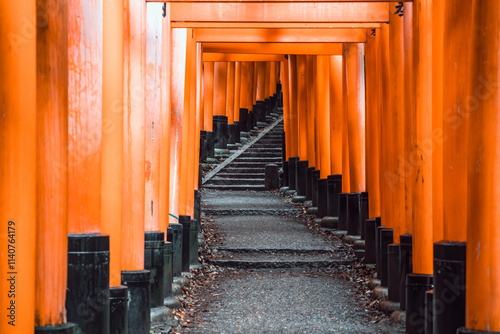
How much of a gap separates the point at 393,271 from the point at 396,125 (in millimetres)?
1741

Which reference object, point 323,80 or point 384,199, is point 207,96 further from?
point 384,199

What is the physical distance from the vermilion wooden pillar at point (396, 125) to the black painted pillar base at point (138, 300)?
315 cm

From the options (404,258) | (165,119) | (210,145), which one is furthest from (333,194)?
(210,145)

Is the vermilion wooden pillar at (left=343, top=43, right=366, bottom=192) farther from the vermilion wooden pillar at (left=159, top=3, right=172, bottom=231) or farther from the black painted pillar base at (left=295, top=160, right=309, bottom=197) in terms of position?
the black painted pillar base at (left=295, top=160, right=309, bottom=197)

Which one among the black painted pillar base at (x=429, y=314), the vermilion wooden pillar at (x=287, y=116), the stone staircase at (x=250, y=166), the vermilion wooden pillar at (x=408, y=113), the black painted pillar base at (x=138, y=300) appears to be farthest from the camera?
the stone staircase at (x=250, y=166)

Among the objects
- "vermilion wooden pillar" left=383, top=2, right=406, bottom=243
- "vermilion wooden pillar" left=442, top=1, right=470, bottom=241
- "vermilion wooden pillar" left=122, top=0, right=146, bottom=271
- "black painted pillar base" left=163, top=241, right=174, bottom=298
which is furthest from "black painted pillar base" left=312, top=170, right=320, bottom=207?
"vermilion wooden pillar" left=442, top=1, right=470, bottom=241

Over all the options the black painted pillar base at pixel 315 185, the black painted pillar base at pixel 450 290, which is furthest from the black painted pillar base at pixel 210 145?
the black painted pillar base at pixel 450 290

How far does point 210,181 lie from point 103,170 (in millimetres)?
16552

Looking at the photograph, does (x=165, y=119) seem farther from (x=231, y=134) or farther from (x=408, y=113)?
(x=231, y=134)

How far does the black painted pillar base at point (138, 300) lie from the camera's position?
8.21m

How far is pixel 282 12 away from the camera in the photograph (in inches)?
384

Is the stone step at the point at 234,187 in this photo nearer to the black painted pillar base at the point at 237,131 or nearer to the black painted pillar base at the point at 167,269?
the black painted pillar base at the point at 237,131

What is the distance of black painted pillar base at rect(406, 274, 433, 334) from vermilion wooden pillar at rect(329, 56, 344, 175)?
8161 millimetres

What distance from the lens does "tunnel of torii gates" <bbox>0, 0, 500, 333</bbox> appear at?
444cm
